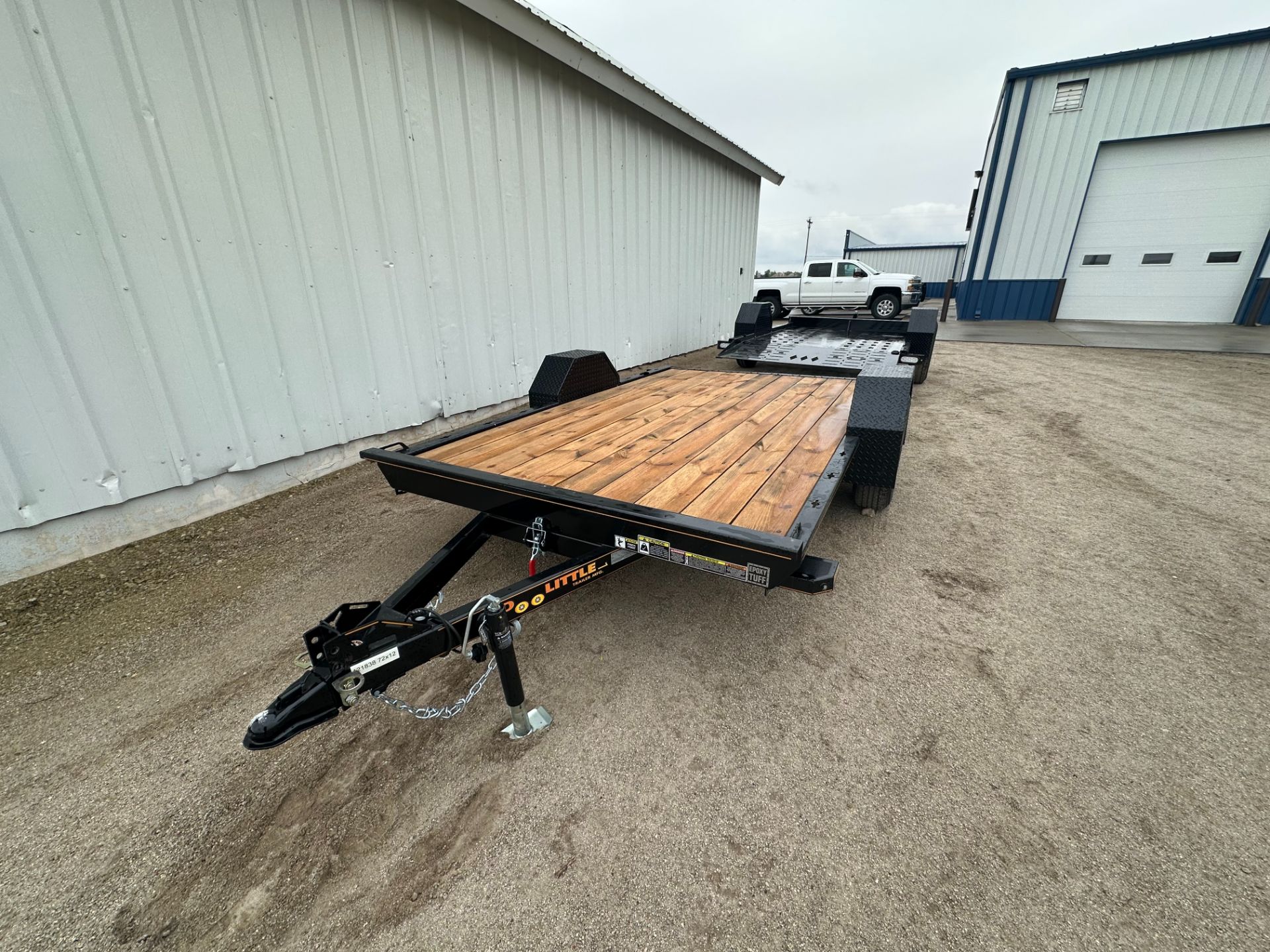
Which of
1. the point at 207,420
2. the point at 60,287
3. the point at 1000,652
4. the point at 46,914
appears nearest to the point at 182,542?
the point at 207,420

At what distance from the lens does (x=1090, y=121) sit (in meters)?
12.4

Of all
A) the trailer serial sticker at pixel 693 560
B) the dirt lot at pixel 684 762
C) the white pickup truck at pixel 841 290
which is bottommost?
the dirt lot at pixel 684 762

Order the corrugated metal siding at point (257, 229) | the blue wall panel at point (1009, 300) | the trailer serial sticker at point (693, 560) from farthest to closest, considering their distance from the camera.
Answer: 1. the blue wall panel at point (1009, 300)
2. the corrugated metal siding at point (257, 229)
3. the trailer serial sticker at point (693, 560)

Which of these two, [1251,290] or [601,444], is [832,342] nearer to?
[601,444]

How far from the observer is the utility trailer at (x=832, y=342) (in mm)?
5664

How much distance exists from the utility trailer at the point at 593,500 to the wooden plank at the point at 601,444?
1cm

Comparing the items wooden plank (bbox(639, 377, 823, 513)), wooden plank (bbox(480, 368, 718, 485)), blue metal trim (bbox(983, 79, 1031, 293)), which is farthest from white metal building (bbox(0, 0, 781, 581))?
blue metal trim (bbox(983, 79, 1031, 293))

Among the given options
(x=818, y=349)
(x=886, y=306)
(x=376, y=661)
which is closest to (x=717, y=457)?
(x=376, y=661)

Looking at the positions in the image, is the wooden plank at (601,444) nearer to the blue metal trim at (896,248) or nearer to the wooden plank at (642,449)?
the wooden plank at (642,449)

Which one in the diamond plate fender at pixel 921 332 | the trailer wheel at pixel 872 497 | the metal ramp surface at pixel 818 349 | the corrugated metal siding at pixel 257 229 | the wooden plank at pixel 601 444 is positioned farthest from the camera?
the diamond plate fender at pixel 921 332

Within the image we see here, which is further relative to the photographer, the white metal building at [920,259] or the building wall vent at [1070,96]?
the white metal building at [920,259]

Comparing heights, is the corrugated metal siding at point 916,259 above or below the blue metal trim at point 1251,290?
above

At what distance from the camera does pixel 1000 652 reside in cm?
212

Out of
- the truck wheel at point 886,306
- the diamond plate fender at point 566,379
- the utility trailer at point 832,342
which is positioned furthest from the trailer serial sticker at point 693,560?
the truck wheel at point 886,306
